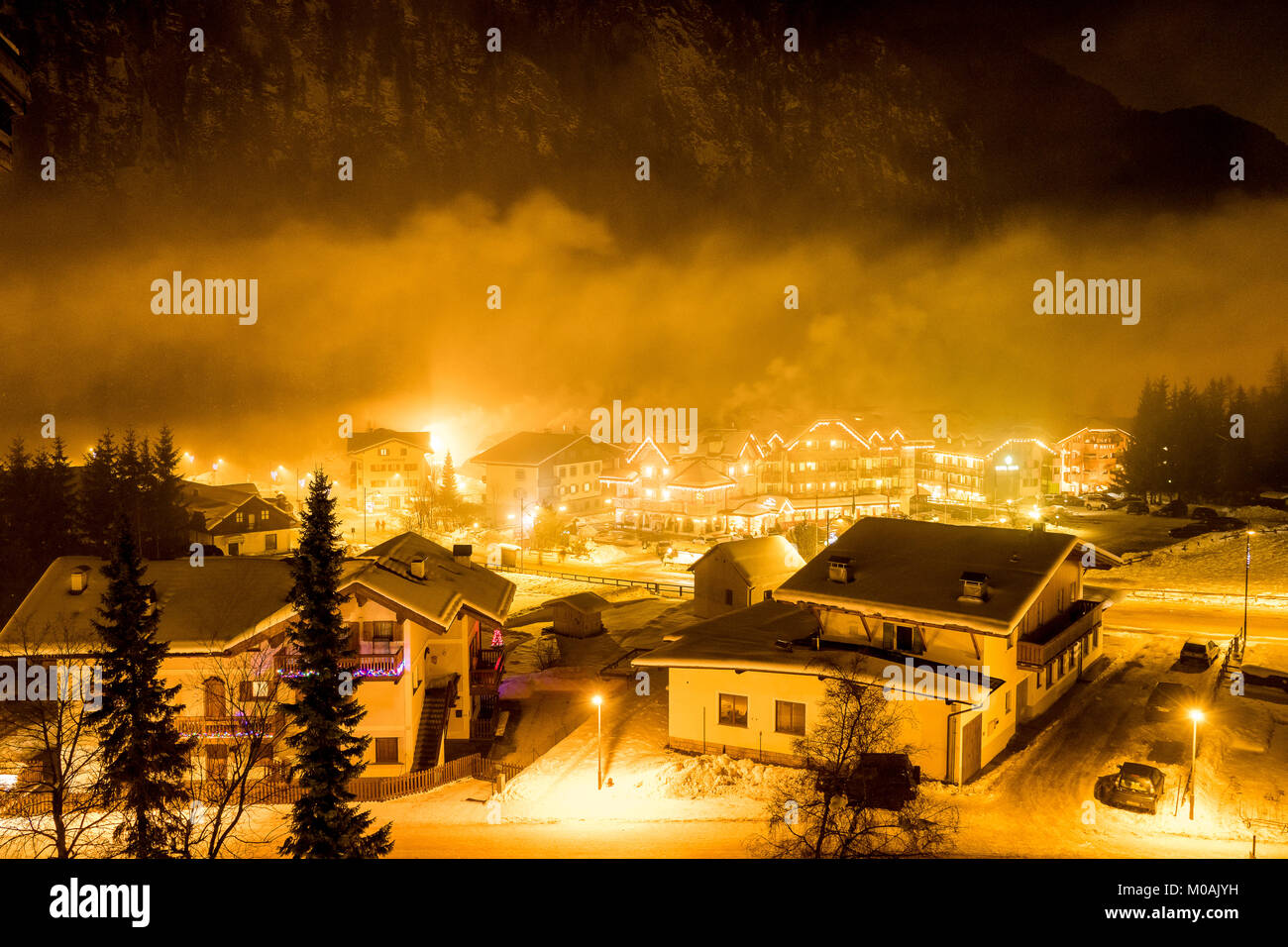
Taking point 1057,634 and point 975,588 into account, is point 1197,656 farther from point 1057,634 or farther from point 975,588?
point 975,588

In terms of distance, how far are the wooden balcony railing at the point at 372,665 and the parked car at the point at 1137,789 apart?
1740 centimetres

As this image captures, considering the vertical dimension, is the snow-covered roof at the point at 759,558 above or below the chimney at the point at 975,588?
below

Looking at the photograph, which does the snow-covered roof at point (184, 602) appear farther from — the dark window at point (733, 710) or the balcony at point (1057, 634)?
the balcony at point (1057, 634)

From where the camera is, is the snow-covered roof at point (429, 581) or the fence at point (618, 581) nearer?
the snow-covered roof at point (429, 581)

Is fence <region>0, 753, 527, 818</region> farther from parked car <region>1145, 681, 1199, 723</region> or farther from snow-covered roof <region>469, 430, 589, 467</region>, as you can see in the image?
snow-covered roof <region>469, 430, 589, 467</region>

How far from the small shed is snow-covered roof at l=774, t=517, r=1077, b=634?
14.4 m

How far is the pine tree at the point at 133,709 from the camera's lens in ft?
54.9

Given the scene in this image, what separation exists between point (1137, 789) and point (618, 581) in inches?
1319

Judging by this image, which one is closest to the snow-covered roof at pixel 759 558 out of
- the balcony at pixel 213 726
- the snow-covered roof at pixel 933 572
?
the snow-covered roof at pixel 933 572

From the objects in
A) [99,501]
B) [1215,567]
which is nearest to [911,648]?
[1215,567]

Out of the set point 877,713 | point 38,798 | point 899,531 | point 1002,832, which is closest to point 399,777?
point 38,798

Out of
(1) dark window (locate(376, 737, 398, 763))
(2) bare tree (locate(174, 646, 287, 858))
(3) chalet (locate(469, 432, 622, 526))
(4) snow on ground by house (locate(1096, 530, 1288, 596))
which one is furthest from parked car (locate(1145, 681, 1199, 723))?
(3) chalet (locate(469, 432, 622, 526))

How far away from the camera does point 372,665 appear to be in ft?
69.1
